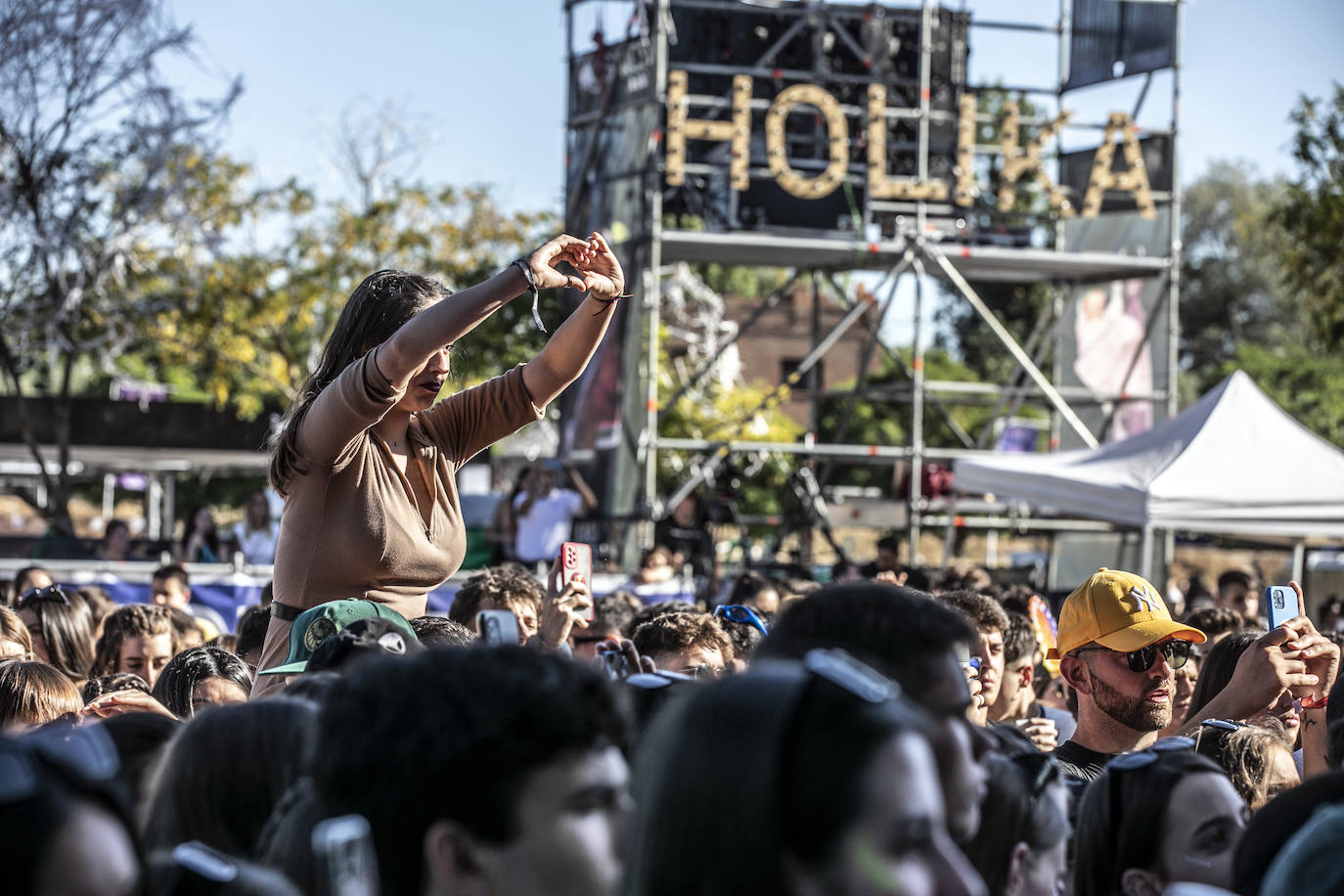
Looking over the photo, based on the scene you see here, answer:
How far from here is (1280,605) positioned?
4.38 meters

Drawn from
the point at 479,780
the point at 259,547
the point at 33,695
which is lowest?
the point at 259,547

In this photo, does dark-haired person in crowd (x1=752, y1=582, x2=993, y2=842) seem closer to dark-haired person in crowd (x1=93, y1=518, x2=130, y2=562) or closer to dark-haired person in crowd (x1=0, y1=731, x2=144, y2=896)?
dark-haired person in crowd (x1=0, y1=731, x2=144, y2=896)

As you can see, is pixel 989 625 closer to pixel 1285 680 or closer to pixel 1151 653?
pixel 1151 653

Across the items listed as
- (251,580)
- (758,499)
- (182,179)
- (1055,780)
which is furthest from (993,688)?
(758,499)

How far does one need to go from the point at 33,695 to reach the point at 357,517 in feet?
3.86

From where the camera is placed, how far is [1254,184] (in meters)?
62.2

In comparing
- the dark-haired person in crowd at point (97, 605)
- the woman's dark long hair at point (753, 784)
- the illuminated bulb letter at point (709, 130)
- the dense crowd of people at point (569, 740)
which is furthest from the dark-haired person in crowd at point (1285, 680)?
the illuminated bulb letter at point (709, 130)

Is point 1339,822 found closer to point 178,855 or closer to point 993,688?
point 178,855

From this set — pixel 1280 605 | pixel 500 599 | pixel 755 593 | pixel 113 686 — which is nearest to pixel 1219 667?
pixel 1280 605

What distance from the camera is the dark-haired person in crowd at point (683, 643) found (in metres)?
4.45

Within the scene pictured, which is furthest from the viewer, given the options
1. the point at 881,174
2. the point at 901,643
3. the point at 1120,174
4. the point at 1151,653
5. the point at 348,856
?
the point at 1120,174

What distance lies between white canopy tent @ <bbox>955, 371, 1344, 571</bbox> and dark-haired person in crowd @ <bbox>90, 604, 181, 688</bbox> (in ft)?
24.3

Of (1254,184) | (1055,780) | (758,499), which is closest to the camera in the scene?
(1055,780)

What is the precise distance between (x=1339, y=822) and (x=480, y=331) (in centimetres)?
2052
